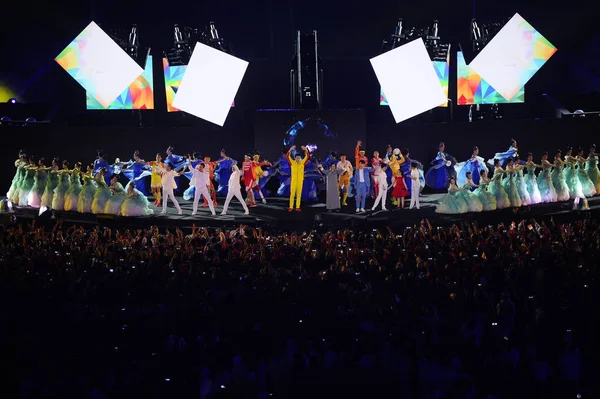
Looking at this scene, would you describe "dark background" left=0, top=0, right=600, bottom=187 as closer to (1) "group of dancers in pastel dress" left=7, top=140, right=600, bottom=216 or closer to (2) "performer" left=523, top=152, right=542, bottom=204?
(1) "group of dancers in pastel dress" left=7, top=140, right=600, bottom=216

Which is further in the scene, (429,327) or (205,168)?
(205,168)

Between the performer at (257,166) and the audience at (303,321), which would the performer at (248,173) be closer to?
the performer at (257,166)

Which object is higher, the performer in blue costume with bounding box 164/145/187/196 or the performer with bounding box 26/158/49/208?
the performer in blue costume with bounding box 164/145/187/196

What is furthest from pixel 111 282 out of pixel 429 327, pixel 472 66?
pixel 472 66

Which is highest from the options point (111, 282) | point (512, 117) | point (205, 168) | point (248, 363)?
point (512, 117)

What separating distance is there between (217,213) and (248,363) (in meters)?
8.53

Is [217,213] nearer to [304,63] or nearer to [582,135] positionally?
Result: [304,63]

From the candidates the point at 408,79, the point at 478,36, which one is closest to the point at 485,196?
the point at 408,79

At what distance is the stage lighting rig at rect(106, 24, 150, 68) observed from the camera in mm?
19516

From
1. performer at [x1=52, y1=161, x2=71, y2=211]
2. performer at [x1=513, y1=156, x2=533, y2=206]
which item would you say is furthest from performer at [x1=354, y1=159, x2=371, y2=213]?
performer at [x1=52, y1=161, x2=71, y2=211]

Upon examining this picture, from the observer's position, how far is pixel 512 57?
18.6 m

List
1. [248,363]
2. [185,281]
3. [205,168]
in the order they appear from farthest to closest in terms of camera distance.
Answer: [205,168]
[185,281]
[248,363]

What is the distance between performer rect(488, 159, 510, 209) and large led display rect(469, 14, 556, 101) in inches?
168

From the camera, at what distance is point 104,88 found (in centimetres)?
1864
